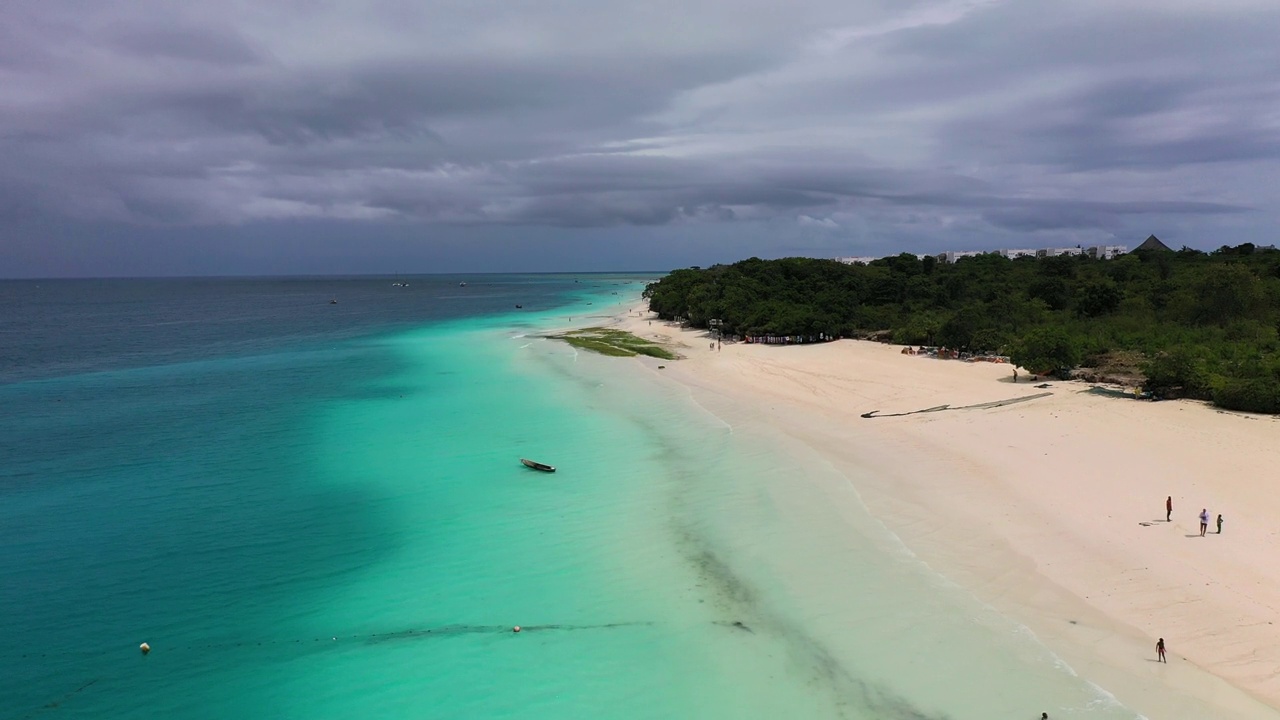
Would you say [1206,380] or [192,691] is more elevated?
[1206,380]

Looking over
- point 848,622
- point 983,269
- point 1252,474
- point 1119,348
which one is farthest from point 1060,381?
point 983,269

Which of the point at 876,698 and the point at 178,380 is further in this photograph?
the point at 178,380

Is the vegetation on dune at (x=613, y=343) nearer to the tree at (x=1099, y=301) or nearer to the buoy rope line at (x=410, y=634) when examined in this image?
the tree at (x=1099, y=301)

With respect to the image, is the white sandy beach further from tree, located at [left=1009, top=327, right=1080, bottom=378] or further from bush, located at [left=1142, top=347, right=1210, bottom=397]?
tree, located at [left=1009, top=327, right=1080, bottom=378]

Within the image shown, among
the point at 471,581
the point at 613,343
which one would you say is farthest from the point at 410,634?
the point at 613,343

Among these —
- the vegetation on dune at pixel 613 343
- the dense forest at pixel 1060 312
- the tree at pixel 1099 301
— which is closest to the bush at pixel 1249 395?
the dense forest at pixel 1060 312

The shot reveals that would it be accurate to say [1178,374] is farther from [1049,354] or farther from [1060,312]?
[1060,312]

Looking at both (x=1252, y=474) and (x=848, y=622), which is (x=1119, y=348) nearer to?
(x=1252, y=474)
